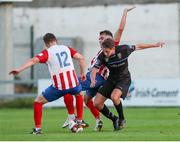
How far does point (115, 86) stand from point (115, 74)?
0.25 meters

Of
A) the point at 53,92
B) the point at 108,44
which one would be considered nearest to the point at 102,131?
the point at 53,92

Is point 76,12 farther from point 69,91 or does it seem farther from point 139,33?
point 69,91

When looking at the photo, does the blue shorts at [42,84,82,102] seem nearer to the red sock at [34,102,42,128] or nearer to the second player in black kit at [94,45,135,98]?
the red sock at [34,102,42,128]

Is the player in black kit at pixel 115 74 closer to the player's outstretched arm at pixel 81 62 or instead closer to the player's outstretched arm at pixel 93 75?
the player's outstretched arm at pixel 93 75

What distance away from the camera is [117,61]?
17.8 meters

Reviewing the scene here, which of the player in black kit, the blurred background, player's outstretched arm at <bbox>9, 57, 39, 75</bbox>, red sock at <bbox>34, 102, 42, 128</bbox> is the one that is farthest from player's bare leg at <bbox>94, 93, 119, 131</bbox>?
the blurred background

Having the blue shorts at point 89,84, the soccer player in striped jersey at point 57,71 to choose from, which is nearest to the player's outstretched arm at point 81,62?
the soccer player in striped jersey at point 57,71

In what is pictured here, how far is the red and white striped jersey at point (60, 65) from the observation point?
57.6ft

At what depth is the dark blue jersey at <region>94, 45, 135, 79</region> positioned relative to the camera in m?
17.7

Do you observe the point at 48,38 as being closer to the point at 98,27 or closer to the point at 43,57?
the point at 43,57

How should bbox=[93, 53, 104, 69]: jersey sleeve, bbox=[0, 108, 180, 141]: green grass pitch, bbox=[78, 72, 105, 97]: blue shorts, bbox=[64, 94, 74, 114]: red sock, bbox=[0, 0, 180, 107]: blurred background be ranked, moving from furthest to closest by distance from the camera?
bbox=[0, 0, 180, 107]: blurred background → bbox=[78, 72, 105, 97]: blue shorts → bbox=[64, 94, 74, 114]: red sock → bbox=[93, 53, 104, 69]: jersey sleeve → bbox=[0, 108, 180, 141]: green grass pitch

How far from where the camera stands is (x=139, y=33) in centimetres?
4606

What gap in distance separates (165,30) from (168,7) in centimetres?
126

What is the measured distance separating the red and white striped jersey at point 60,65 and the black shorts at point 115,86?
0.74 meters
